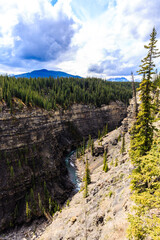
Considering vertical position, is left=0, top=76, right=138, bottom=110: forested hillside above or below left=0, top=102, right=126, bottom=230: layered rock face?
above

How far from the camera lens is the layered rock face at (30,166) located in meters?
51.2

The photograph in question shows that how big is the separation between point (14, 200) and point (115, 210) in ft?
160

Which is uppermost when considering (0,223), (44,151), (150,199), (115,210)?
(150,199)

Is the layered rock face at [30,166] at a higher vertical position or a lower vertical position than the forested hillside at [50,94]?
lower

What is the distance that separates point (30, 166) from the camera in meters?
62.8

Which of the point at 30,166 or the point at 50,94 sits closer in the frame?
the point at 30,166

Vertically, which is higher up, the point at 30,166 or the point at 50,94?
the point at 50,94

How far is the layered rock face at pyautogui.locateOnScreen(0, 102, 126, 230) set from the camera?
51.2 metres

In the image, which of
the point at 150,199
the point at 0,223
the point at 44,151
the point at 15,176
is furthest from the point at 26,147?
the point at 150,199

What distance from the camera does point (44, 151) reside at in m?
72.5

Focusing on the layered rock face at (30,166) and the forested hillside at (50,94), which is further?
the forested hillside at (50,94)

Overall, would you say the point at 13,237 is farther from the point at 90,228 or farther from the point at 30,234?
the point at 90,228

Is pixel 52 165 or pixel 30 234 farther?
pixel 52 165

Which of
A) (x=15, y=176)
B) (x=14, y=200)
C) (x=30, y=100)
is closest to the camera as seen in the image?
(x=14, y=200)
